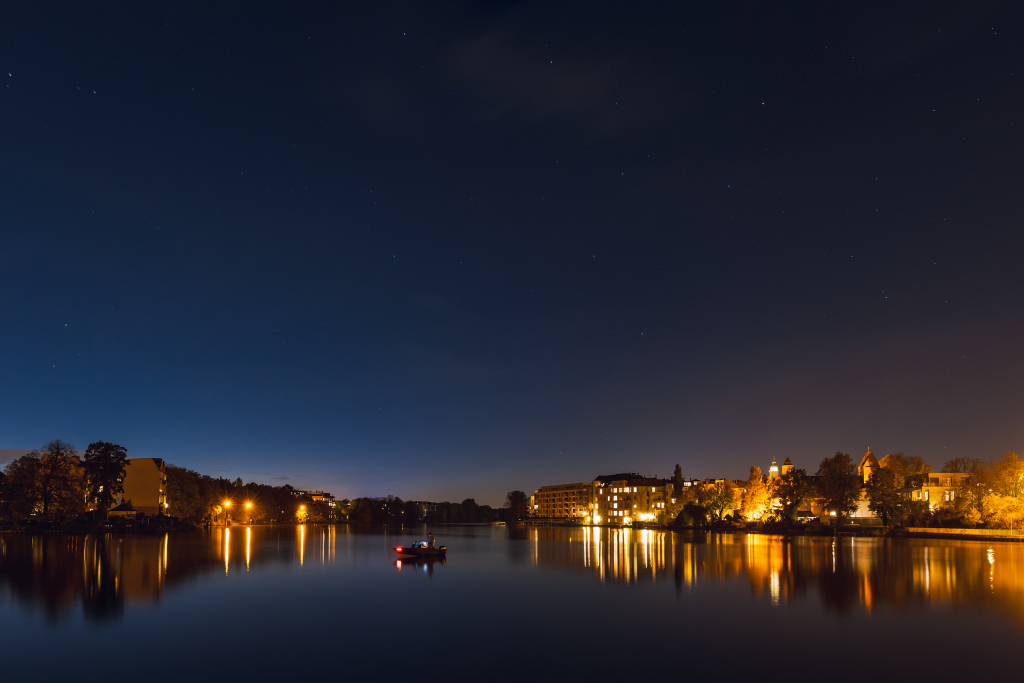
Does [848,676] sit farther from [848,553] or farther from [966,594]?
[848,553]

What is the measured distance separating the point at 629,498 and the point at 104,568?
144 m

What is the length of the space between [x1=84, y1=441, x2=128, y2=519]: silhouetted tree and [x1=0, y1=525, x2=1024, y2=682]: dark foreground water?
38.7 meters

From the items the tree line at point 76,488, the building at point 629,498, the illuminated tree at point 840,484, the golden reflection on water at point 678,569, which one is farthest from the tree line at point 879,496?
the tree line at point 76,488

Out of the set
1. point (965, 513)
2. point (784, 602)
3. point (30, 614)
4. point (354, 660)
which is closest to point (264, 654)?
point (354, 660)

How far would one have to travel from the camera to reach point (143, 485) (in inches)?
3521

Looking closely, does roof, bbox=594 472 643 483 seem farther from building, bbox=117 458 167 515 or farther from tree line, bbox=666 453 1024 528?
building, bbox=117 458 167 515

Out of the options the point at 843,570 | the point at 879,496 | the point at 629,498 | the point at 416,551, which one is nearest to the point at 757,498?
the point at 879,496

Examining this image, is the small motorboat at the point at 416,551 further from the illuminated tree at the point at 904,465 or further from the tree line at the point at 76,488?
the illuminated tree at the point at 904,465

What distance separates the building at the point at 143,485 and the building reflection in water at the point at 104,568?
32.4 meters

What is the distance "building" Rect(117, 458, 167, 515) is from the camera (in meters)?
88.9

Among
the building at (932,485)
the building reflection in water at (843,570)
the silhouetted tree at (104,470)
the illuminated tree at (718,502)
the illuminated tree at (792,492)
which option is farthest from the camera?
the illuminated tree at (718,502)

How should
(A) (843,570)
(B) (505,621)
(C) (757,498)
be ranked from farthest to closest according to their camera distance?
(C) (757,498) < (A) (843,570) < (B) (505,621)

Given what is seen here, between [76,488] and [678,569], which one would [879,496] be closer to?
[678,569]

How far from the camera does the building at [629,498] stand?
509 ft
